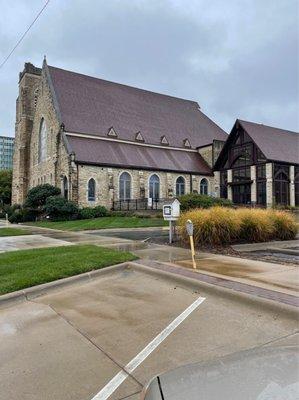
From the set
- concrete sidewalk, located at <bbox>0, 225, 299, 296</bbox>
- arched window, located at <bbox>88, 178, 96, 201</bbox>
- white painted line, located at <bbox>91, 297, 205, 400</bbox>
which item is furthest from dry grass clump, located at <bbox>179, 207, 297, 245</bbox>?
arched window, located at <bbox>88, 178, 96, 201</bbox>

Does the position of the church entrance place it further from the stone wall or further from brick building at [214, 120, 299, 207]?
the stone wall

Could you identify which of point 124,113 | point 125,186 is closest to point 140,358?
point 125,186

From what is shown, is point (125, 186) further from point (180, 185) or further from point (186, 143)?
point (186, 143)

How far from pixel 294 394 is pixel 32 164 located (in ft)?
178

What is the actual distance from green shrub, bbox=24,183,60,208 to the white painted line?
34.4 m

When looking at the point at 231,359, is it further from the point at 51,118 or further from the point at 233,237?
the point at 51,118

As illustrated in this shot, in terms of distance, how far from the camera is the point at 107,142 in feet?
141

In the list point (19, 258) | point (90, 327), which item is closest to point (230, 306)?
point (90, 327)

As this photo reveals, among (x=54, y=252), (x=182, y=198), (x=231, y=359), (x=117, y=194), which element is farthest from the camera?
(x=117, y=194)

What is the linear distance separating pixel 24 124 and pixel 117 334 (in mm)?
54491

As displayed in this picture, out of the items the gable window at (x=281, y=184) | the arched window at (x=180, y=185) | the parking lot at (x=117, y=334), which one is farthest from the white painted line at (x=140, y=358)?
the arched window at (x=180, y=185)

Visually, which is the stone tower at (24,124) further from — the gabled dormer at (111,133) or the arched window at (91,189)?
the arched window at (91,189)

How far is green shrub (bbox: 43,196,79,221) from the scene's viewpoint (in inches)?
1377

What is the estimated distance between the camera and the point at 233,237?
46.4 feet
